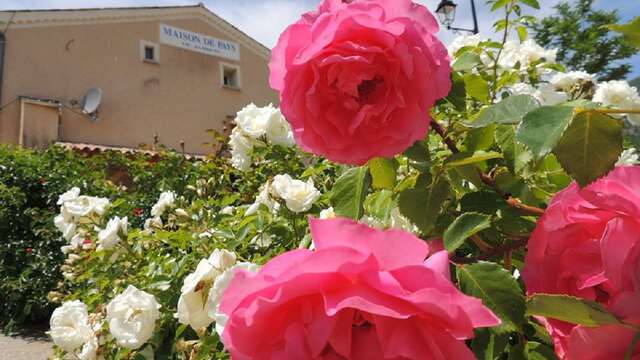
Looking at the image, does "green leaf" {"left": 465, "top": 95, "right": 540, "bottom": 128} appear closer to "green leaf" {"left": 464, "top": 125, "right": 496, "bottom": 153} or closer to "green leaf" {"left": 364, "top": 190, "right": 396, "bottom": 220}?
"green leaf" {"left": 464, "top": 125, "right": 496, "bottom": 153}

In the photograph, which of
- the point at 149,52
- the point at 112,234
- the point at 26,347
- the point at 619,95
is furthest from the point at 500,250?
the point at 149,52

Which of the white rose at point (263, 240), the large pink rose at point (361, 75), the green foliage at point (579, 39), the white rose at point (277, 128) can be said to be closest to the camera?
the large pink rose at point (361, 75)

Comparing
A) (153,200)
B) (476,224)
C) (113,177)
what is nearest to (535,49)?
(476,224)

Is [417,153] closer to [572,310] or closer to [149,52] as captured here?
[572,310]

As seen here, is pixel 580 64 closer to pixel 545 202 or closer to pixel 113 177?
pixel 113 177

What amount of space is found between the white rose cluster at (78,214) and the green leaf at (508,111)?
2.17 meters

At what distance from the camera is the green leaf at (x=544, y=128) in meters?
0.57

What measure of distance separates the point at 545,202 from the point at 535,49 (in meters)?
1.17

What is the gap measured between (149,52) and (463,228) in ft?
57.4

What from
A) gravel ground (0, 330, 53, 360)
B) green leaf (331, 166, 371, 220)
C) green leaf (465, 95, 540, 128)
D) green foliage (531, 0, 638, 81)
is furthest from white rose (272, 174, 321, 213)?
green foliage (531, 0, 638, 81)

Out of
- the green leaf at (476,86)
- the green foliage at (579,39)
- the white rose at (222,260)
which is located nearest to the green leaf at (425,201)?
the green leaf at (476,86)

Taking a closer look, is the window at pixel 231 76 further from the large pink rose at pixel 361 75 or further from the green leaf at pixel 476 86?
the large pink rose at pixel 361 75

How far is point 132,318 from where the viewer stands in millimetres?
1512

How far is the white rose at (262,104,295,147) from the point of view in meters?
1.96
